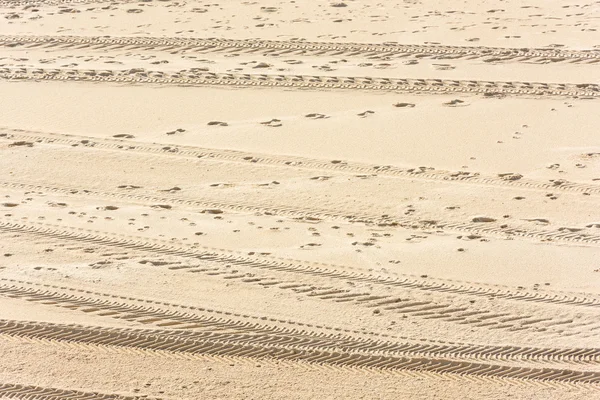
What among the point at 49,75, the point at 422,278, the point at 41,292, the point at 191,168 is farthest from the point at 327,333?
the point at 49,75

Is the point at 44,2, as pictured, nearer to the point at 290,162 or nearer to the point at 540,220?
the point at 290,162

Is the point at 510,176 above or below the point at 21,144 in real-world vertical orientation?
below

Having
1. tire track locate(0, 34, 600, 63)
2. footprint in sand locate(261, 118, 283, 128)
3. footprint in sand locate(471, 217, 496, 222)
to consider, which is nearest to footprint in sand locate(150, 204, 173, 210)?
footprint in sand locate(261, 118, 283, 128)

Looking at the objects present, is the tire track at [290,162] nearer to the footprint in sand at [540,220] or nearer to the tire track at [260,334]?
the footprint in sand at [540,220]

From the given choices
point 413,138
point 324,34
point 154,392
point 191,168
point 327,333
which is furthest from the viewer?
point 324,34

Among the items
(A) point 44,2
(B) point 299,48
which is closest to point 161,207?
(B) point 299,48

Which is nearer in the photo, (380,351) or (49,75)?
(380,351)

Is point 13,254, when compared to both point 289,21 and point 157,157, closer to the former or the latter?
point 157,157

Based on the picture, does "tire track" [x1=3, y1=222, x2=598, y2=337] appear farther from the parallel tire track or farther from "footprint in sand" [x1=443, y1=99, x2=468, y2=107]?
"footprint in sand" [x1=443, y1=99, x2=468, y2=107]
